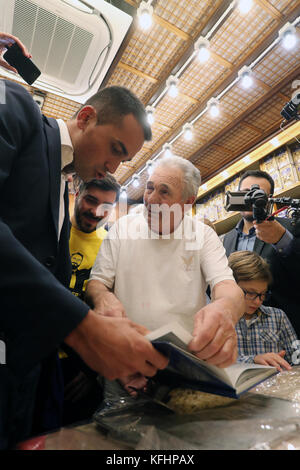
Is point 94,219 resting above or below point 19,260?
above

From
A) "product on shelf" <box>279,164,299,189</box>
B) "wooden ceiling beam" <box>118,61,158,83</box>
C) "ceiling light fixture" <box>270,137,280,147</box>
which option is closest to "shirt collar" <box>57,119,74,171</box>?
"wooden ceiling beam" <box>118,61,158,83</box>

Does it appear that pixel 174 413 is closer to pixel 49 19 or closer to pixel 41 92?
pixel 49 19

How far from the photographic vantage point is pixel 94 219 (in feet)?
4.47

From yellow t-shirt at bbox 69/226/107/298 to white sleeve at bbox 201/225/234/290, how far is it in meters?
0.53

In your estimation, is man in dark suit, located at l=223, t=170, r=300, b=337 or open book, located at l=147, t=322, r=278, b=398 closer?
open book, located at l=147, t=322, r=278, b=398

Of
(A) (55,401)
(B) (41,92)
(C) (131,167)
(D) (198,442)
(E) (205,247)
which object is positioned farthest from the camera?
(C) (131,167)

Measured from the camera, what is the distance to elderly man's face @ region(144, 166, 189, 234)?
3.62 feet

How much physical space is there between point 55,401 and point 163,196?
2.62ft

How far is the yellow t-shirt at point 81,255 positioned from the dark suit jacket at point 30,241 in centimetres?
36

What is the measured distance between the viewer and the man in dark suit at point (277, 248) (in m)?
1.39

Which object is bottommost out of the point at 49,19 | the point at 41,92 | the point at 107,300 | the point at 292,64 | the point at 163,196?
the point at 107,300

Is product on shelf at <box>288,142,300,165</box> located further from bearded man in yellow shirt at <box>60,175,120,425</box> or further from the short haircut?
bearded man in yellow shirt at <box>60,175,120,425</box>

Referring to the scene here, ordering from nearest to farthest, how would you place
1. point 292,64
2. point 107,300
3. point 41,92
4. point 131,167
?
1. point 107,300
2. point 292,64
3. point 41,92
4. point 131,167

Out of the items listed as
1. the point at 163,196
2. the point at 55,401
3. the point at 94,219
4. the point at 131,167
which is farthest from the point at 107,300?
the point at 131,167
